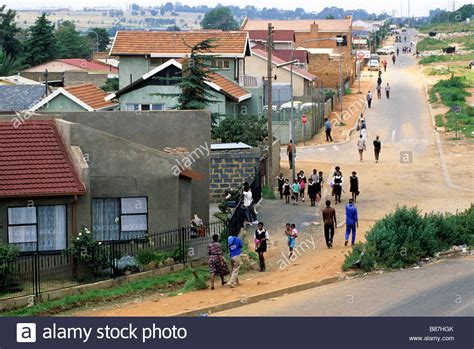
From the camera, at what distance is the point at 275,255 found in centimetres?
2684

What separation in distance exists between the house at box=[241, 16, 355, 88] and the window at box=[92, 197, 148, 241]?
49596 mm

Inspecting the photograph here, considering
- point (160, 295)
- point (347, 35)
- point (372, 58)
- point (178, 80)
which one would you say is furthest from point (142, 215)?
point (372, 58)

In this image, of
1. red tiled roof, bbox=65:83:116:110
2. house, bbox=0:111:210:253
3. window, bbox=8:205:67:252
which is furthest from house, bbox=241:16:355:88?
window, bbox=8:205:67:252

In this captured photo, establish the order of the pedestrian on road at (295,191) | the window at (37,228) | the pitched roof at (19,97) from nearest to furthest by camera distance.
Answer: the window at (37,228)
the pedestrian on road at (295,191)
the pitched roof at (19,97)

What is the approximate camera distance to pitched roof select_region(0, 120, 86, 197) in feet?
81.5

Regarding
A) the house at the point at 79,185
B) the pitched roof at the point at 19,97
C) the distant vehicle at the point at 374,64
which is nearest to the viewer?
the house at the point at 79,185

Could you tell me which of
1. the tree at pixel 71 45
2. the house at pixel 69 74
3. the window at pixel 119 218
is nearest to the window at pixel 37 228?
the window at pixel 119 218

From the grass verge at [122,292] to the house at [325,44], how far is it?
51.3 meters

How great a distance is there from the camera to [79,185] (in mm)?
25141

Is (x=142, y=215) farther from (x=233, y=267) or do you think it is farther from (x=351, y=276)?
(x=351, y=276)

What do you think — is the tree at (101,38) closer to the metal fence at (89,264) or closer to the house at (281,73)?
the house at (281,73)

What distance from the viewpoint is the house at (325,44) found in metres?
86.2

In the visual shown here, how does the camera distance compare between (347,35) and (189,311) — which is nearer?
(189,311)

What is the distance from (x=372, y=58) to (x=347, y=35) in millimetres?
16827
